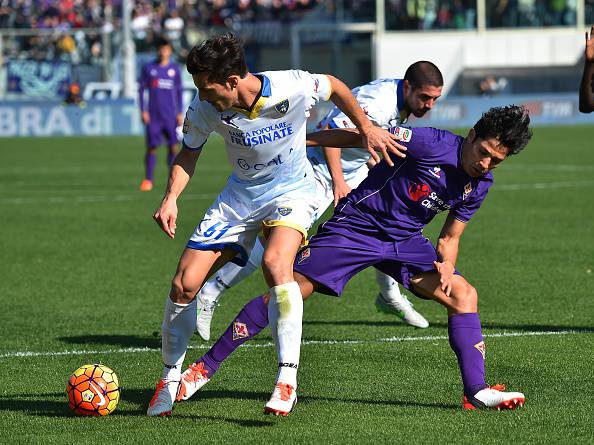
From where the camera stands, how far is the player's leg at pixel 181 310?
Answer: 6109 mm

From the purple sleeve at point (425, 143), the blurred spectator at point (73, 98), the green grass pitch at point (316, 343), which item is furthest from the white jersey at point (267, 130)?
the blurred spectator at point (73, 98)

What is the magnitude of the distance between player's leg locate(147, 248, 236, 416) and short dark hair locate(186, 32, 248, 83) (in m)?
0.96

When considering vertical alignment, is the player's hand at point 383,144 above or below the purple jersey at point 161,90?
above

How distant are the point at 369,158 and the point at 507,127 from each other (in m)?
2.43

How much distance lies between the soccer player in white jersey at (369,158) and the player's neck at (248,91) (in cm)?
154

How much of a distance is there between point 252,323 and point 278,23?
41.8 metres

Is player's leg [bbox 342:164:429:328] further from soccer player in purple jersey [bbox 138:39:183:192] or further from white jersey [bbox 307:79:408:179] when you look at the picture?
soccer player in purple jersey [bbox 138:39:183:192]

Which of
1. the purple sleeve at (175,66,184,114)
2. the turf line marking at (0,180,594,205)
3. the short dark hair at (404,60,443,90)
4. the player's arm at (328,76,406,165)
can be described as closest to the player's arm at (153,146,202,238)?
the player's arm at (328,76,406,165)

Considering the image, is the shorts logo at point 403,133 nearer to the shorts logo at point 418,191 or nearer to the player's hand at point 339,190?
the shorts logo at point 418,191

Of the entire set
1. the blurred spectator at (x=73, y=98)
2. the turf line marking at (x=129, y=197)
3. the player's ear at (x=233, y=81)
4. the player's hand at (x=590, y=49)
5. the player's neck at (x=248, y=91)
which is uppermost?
the player's hand at (x=590, y=49)

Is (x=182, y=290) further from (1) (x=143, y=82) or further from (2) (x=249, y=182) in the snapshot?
(1) (x=143, y=82)

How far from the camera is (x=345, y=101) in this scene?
632 cm

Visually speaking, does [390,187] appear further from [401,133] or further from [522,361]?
[522,361]

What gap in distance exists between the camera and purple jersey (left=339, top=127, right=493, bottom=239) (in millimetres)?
6102
